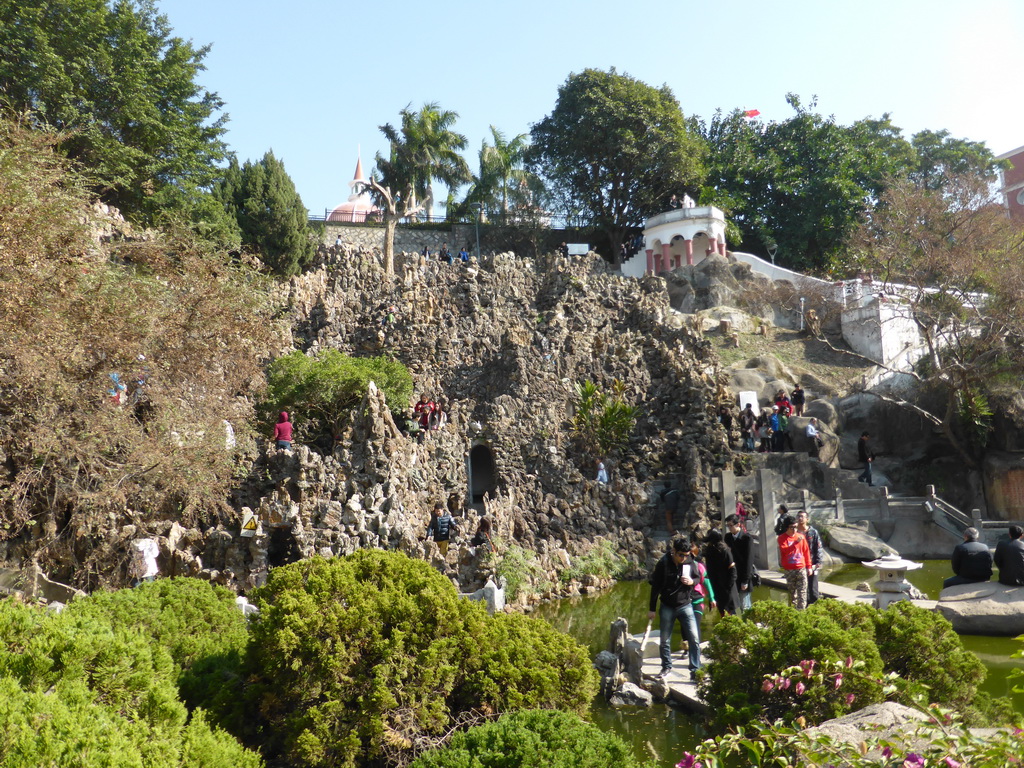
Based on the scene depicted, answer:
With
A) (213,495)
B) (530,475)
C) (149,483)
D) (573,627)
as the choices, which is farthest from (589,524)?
(149,483)

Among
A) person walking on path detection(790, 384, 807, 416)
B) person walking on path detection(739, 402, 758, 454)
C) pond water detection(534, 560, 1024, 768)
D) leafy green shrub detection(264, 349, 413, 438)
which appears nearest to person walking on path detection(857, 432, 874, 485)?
person walking on path detection(790, 384, 807, 416)

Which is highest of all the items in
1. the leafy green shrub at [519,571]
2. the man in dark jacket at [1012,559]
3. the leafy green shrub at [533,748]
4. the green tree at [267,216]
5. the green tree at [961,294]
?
the green tree at [267,216]

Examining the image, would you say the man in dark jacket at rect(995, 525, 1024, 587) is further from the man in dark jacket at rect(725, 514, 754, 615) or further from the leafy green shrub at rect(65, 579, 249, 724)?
the leafy green shrub at rect(65, 579, 249, 724)

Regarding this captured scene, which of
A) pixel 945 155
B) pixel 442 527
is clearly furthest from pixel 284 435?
pixel 945 155

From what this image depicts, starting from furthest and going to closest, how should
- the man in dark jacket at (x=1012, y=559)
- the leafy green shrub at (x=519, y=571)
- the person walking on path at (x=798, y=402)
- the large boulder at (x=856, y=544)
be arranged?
the person walking on path at (x=798, y=402) → the large boulder at (x=856, y=544) → the leafy green shrub at (x=519, y=571) → the man in dark jacket at (x=1012, y=559)

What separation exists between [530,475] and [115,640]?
1417 cm

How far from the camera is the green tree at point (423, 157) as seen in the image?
3556cm

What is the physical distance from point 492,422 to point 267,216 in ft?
40.4

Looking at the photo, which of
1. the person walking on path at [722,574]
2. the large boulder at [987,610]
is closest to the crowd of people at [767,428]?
the large boulder at [987,610]

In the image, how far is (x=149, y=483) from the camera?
11875 millimetres

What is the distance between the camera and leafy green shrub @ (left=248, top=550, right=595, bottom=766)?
559 centimetres

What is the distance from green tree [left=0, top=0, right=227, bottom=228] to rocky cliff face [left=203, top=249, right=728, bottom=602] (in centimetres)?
493

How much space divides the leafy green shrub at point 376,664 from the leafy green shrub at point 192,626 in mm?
435

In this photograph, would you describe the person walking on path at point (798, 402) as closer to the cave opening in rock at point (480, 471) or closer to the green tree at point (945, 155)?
the cave opening in rock at point (480, 471)
